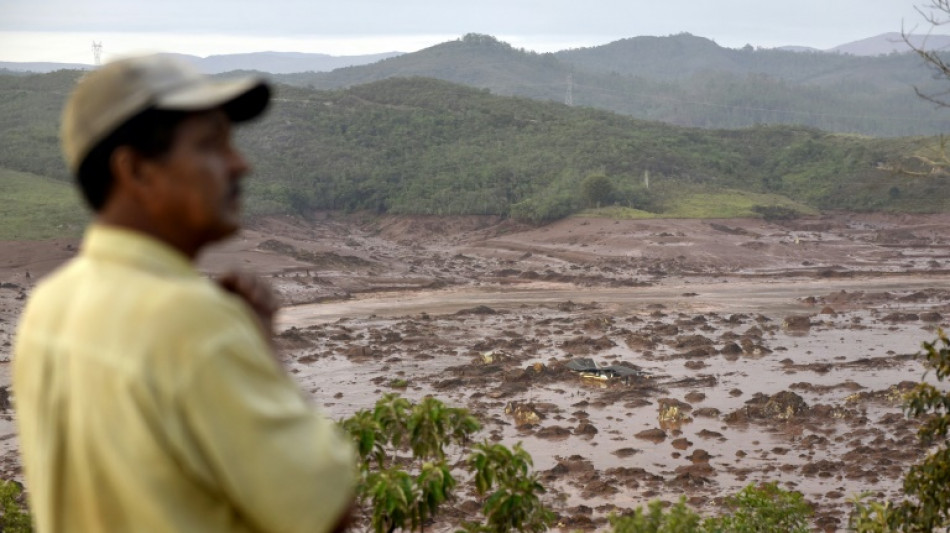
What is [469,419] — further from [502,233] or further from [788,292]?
[502,233]

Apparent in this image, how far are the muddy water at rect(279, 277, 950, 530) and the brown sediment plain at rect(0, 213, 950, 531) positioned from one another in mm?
48

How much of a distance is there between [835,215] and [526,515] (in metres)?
34.8

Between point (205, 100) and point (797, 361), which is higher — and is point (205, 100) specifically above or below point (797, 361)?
above

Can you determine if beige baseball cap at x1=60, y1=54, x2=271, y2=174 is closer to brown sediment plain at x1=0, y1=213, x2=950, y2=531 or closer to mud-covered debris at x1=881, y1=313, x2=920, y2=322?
brown sediment plain at x1=0, y1=213, x2=950, y2=531

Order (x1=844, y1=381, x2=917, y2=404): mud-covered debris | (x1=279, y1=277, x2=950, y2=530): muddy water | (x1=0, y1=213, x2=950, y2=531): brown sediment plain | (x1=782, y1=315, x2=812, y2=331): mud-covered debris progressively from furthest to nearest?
1. (x1=782, y1=315, x2=812, y2=331): mud-covered debris
2. (x1=844, y1=381, x2=917, y2=404): mud-covered debris
3. (x1=0, y1=213, x2=950, y2=531): brown sediment plain
4. (x1=279, y1=277, x2=950, y2=530): muddy water

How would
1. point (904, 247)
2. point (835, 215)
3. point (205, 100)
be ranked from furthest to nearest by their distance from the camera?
point (835, 215) < point (904, 247) < point (205, 100)

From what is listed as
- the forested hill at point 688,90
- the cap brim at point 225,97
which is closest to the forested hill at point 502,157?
the cap brim at point 225,97

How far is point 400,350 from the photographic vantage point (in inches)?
770

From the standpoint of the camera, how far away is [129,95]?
1360 millimetres

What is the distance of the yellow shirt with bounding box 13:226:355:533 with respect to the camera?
1225mm

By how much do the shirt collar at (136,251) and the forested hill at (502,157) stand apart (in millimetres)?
32351

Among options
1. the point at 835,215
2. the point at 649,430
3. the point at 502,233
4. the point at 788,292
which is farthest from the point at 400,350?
the point at 835,215

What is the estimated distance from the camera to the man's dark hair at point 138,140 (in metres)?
1.38

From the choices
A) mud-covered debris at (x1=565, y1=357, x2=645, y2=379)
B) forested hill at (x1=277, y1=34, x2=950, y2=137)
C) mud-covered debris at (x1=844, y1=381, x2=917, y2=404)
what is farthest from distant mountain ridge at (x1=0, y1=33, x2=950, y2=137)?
mud-covered debris at (x1=844, y1=381, x2=917, y2=404)
